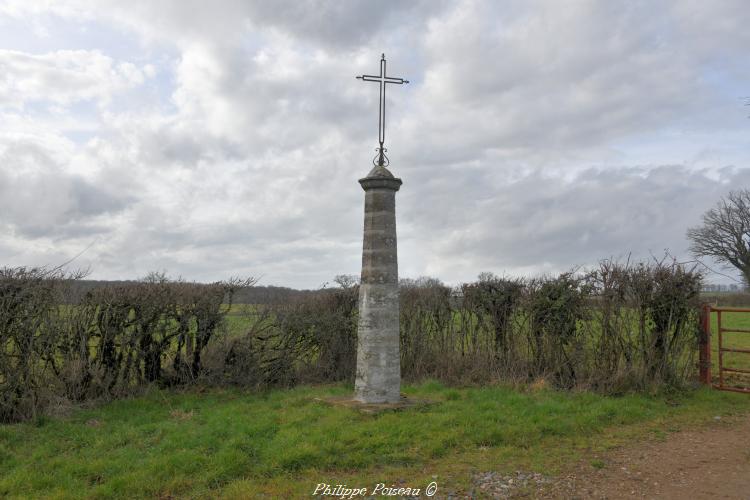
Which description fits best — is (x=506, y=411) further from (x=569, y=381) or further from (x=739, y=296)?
(x=739, y=296)

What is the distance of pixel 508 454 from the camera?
7004 mm

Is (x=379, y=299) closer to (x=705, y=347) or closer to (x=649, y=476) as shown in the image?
(x=649, y=476)

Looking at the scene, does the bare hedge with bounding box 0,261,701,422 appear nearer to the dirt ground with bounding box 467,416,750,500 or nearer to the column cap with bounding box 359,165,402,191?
the dirt ground with bounding box 467,416,750,500

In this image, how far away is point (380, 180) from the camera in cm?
943

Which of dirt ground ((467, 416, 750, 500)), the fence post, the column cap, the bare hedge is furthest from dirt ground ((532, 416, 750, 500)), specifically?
the column cap

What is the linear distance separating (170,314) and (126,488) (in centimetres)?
509

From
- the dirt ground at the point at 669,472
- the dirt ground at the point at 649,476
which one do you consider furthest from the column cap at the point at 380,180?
the dirt ground at the point at 669,472

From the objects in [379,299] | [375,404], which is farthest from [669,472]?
[379,299]

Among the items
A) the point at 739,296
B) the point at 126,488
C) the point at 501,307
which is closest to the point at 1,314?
the point at 126,488

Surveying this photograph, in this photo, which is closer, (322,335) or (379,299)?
(379,299)

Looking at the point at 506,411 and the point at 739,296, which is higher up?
the point at 739,296

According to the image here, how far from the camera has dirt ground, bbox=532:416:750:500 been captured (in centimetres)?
589

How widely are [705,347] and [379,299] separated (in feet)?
22.3

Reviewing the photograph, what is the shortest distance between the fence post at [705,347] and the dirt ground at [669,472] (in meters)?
3.27
